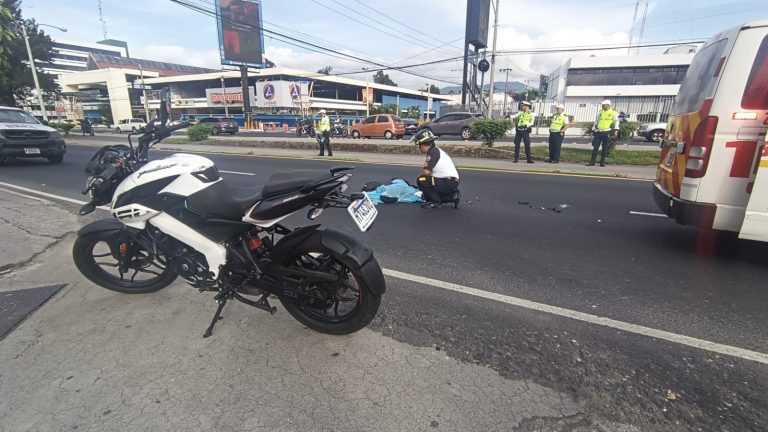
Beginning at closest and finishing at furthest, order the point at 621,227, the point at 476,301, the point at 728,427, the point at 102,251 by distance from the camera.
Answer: the point at 728,427 → the point at 476,301 → the point at 102,251 → the point at 621,227

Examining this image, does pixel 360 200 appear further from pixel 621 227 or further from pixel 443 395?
pixel 621 227

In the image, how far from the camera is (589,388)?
2281mm

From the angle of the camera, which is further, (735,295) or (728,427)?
(735,295)

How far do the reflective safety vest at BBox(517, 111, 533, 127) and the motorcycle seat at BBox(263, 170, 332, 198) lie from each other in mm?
10649

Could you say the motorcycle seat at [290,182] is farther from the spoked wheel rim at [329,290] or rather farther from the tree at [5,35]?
the tree at [5,35]

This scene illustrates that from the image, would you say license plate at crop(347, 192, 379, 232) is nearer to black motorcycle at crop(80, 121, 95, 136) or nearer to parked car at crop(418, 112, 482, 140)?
parked car at crop(418, 112, 482, 140)

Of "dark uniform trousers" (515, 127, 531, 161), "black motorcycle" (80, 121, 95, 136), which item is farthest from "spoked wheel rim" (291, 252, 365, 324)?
"black motorcycle" (80, 121, 95, 136)

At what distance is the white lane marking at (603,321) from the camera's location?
2.59m

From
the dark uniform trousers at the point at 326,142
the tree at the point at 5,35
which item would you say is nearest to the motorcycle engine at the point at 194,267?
the tree at the point at 5,35

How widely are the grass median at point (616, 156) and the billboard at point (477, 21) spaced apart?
2324cm

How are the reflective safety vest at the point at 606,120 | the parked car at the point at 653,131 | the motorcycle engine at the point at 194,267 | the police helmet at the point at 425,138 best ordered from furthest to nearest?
the parked car at the point at 653,131 → the reflective safety vest at the point at 606,120 → the police helmet at the point at 425,138 → the motorcycle engine at the point at 194,267

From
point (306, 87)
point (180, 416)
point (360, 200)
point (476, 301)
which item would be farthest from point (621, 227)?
point (306, 87)

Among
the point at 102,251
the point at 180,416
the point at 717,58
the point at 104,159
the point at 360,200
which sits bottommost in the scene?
the point at 180,416

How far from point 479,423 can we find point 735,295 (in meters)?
2.92
